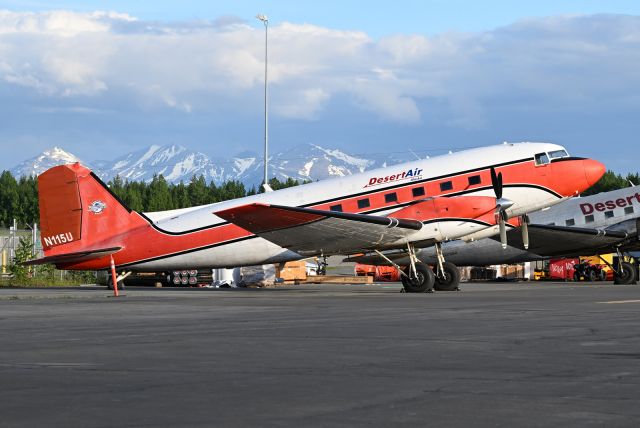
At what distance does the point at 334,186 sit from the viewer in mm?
37750

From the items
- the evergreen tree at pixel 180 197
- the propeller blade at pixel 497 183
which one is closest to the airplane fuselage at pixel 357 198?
the propeller blade at pixel 497 183

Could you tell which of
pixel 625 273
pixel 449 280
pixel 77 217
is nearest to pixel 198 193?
pixel 625 273

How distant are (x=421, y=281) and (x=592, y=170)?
26.5 feet

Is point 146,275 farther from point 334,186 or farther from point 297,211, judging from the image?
point 297,211

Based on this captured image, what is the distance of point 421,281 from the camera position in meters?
36.4

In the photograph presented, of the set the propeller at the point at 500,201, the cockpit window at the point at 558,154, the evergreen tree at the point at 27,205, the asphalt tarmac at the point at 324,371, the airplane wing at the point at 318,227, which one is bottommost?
the asphalt tarmac at the point at 324,371

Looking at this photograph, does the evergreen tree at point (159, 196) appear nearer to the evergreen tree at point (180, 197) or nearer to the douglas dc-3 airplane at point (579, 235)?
the evergreen tree at point (180, 197)

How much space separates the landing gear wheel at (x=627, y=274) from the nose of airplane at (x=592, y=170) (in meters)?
15.8

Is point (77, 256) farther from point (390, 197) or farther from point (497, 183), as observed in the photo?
point (497, 183)

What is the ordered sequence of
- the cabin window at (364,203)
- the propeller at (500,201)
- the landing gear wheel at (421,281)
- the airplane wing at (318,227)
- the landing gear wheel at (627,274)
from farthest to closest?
the landing gear wheel at (627,274) < the cabin window at (364,203) < the landing gear wheel at (421,281) < the propeller at (500,201) < the airplane wing at (318,227)

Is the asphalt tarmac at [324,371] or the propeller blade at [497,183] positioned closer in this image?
the asphalt tarmac at [324,371]

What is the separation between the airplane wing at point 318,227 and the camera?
3284 cm

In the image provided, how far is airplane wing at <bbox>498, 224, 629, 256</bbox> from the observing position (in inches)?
1939

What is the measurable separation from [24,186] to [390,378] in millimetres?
167315
